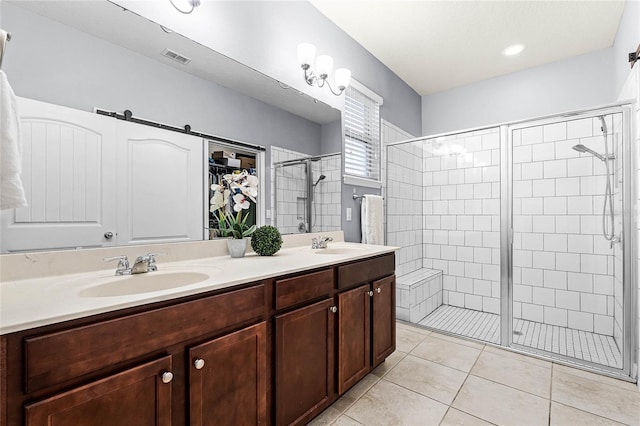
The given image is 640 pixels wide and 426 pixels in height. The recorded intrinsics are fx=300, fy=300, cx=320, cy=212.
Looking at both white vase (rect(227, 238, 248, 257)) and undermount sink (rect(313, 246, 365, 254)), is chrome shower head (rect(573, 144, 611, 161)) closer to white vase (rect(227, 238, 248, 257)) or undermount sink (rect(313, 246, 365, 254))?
undermount sink (rect(313, 246, 365, 254))

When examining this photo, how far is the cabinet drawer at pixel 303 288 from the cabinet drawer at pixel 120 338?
0.20 meters

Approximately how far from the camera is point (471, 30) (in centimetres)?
262

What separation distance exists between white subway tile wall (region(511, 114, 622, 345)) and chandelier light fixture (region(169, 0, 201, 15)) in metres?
2.54

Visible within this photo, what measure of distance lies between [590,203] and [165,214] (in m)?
3.35

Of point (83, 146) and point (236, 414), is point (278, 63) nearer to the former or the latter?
point (83, 146)

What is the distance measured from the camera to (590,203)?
2.64 metres

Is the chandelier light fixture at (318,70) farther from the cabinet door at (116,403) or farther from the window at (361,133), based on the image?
the cabinet door at (116,403)

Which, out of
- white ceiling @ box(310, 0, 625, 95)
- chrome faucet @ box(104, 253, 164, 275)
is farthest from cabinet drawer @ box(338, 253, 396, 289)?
white ceiling @ box(310, 0, 625, 95)

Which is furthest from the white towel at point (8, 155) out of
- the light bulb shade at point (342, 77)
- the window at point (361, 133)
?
the window at point (361, 133)

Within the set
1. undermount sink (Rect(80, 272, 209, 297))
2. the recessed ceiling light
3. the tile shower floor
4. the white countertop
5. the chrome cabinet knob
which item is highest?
the recessed ceiling light

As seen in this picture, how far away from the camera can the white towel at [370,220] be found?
106 inches

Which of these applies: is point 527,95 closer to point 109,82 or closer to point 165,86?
point 165,86

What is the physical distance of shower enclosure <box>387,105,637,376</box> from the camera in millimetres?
2320

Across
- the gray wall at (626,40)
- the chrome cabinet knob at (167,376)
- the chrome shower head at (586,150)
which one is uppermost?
the gray wall at (626,40)
